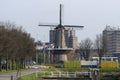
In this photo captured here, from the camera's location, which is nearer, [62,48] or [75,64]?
[75,64]

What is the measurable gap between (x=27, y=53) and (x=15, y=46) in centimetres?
2786

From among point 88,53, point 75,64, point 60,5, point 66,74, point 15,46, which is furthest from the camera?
point 88,53

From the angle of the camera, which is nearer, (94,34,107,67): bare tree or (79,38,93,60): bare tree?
(94,34,107,67): bare tree

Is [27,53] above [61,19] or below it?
below

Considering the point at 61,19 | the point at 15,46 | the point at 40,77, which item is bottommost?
the point at 40,77

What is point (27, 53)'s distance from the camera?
11538cm

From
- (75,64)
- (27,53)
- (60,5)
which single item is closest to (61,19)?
(60,5)

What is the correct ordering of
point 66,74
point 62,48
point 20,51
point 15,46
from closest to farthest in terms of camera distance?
point 66,74
point 15,46
point 20,51
point 62,48

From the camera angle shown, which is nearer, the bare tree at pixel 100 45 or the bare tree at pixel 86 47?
the bare tree at pixel 100 45

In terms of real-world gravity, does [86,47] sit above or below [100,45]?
below

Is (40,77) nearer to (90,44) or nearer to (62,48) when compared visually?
(62,48)

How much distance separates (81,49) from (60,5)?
81.9 ft

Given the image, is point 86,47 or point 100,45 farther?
point 86,47

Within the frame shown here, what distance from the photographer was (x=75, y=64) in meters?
127
